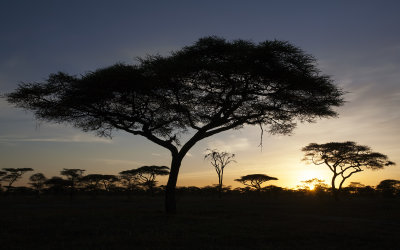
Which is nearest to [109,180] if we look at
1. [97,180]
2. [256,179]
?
[97,180]

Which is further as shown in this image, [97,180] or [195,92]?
[97,180]

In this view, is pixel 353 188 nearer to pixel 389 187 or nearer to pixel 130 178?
pixel 389 187

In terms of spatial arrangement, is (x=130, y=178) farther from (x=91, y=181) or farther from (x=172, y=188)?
(x=172, y=188)

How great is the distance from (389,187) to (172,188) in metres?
78.4

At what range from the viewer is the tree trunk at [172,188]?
1891 cm

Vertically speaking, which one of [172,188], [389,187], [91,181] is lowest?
[172,188]

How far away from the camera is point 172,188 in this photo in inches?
752

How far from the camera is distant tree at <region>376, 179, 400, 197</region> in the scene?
76.2 meters

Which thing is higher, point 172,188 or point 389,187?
point 389,187

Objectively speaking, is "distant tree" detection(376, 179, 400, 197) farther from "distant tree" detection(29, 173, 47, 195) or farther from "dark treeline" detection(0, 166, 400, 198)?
"distant tree" detection(29, 173, 47, 195)

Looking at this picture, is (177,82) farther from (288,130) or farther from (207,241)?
(207,241)

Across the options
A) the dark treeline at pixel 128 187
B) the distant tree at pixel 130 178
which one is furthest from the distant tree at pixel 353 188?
the distant tree at pixel 130 178

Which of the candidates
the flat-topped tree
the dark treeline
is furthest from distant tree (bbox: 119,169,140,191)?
the flat-topped tree

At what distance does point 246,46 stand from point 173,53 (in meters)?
4.20
